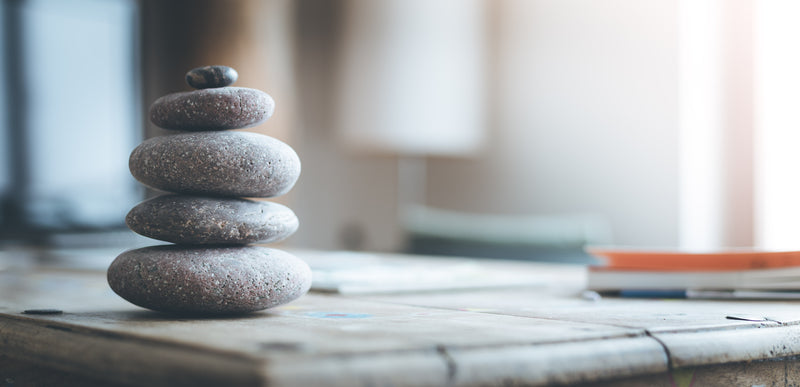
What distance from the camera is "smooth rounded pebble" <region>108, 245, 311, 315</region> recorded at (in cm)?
60

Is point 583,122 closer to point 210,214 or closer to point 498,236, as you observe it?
point 498,236

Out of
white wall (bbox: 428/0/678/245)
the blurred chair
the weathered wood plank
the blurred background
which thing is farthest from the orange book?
white wall (bbox: 428/0/678/245)

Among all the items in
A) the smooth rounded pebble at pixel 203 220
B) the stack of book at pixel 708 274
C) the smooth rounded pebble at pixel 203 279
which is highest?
the smooth rounded pebble at pixel 203 220

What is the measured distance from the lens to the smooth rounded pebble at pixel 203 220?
2.04 feet

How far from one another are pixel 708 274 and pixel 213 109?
57 centimetres

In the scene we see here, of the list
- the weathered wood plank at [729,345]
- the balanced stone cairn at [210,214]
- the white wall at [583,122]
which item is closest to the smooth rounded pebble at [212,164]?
the balanced stone cairn at [210,214]

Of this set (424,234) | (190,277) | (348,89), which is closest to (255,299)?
(190,277)

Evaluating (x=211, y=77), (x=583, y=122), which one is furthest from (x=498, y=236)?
(x=211, y=77)

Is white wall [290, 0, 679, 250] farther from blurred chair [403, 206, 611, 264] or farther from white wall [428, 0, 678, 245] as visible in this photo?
blurred chair [403, 206, 611, 264]

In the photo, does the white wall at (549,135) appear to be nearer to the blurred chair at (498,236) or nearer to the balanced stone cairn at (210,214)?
the blurred chair at (498,236)

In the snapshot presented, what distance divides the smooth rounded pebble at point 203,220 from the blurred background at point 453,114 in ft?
4.76

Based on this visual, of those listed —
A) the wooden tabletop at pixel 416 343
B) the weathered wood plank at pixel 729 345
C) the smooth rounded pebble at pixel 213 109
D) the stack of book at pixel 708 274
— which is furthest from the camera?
the stack of book at pixel 708 274

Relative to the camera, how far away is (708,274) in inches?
34.1

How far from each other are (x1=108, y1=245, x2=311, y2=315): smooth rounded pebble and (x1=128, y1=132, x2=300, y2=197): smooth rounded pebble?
0.17 ft
